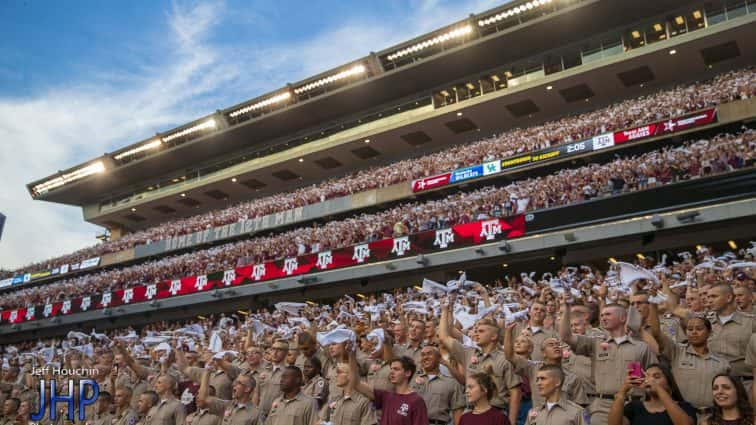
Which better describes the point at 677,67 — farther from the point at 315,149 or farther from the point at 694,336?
the point at 694,336

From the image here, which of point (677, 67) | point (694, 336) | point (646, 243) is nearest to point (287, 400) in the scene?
point (694, 336)

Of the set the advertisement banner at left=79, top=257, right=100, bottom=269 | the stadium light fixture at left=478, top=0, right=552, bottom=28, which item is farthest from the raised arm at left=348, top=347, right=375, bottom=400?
the advertisement banner at left=79, top=257, right=100, bottom=269

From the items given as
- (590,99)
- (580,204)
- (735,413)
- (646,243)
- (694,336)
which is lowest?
(735,413)

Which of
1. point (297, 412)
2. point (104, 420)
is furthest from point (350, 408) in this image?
point (104, 420)

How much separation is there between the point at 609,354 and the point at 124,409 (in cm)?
624

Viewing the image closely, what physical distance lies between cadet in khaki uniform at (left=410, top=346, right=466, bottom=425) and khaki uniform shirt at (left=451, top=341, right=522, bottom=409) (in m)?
0.26

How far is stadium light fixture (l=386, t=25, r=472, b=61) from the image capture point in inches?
1224

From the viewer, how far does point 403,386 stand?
5.43m

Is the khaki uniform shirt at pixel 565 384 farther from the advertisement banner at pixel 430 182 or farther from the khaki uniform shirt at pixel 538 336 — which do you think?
the advertisement banner at pixel 430 182

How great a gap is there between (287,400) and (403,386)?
1.21 meters

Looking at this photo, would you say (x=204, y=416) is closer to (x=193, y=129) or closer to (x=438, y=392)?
(x=438, y=392)

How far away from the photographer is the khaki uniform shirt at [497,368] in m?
5.77

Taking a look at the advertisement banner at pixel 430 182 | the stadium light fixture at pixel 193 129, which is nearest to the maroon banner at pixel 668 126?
the advertisement banner at pixel 430 182

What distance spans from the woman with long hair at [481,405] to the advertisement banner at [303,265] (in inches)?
620
